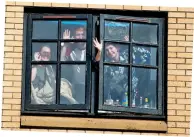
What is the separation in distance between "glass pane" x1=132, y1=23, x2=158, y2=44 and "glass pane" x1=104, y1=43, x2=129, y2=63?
0.16 m

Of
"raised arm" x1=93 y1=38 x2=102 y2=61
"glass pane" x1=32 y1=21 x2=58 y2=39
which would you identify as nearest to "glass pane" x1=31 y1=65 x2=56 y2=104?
"glass pane" x1=32 y1=21 x2=58 y2=39

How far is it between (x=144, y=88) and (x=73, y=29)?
2.98ft

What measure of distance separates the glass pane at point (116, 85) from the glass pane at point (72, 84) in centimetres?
23

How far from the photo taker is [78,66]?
6.87m

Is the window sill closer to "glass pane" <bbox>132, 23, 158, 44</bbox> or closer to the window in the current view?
the window

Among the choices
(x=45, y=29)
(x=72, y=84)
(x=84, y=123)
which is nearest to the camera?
(x=84, y=123)

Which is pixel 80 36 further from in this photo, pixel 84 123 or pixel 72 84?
pixel 84 123

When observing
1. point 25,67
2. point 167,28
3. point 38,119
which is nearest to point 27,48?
point 25,67

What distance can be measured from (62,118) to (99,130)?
37 centimetres

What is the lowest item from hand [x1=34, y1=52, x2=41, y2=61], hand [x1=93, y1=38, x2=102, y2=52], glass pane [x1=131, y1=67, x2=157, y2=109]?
glass pane [x1=131, y1=67, x2=157, y2=109]

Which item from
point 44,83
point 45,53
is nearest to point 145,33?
point 45,53

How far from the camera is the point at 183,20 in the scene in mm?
6941

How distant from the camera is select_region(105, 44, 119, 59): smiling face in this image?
6906mm

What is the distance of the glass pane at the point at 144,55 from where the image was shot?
22.8 feet
